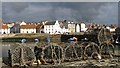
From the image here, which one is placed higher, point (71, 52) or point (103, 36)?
point (103, 36)

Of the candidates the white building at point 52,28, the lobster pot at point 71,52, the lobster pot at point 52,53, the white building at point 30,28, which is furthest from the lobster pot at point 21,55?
the white building at point 30,28

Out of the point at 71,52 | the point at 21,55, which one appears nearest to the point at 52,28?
the point at 71,52

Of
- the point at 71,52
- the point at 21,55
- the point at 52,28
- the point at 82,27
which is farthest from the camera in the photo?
the point at 82,27

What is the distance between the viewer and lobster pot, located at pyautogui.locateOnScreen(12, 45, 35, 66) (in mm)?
17016

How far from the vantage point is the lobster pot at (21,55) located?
1702 centimetres

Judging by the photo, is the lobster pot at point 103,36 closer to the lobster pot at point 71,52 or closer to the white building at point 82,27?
the lobster pot at point 71,52

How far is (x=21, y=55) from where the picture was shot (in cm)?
1705

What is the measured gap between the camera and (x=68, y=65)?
17.3m

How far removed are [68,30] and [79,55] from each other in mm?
80349

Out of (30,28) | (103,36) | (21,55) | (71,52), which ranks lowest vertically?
(71,52)

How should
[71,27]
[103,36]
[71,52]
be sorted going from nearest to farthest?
[71,52]
[103,36]
[71,27]

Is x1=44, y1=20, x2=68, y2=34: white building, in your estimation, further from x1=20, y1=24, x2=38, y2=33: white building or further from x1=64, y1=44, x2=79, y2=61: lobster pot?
x1=64, y1=44, x2=79, y2=61: lobster pot

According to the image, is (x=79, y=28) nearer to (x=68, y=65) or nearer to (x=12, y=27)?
(x=12, y=27)

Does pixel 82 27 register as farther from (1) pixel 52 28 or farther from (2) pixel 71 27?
(1) pixel 52 28
